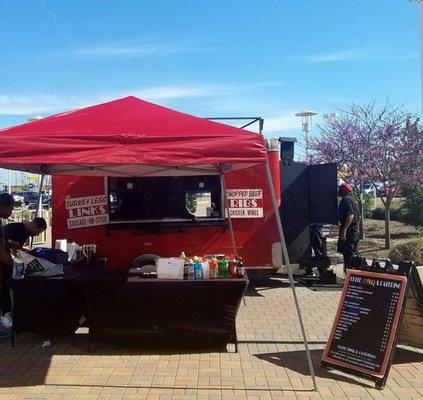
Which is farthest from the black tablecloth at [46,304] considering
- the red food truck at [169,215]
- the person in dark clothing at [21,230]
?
the red food truck at [169,215]

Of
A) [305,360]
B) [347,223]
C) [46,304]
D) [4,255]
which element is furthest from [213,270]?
[347,223]

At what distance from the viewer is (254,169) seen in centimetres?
860

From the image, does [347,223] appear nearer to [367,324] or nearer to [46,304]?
[367,324]

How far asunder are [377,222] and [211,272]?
17133 mm

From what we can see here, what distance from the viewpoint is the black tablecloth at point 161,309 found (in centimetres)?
550

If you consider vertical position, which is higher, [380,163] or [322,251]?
[380,163]

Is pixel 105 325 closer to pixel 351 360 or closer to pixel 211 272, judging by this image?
pixel 211 272

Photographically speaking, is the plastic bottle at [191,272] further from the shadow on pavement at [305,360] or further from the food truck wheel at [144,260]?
the food truck wheel at [144,260]

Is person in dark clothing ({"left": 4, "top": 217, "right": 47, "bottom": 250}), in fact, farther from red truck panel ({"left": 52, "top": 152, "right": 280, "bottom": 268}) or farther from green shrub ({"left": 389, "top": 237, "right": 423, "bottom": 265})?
green shrub ({"left": 389, "top": 237, "right": 423, "bottom": 265})

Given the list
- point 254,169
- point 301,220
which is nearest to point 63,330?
point 254,169

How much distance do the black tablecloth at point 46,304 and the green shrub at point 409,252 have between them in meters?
8.29

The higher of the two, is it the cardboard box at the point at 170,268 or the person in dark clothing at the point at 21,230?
the person in dark clothing at the point at 21,230

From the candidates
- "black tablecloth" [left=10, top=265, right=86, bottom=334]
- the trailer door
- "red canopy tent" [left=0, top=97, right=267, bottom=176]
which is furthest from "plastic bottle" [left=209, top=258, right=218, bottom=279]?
the trailer door

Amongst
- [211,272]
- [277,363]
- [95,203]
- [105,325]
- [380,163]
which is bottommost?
[277,363]
